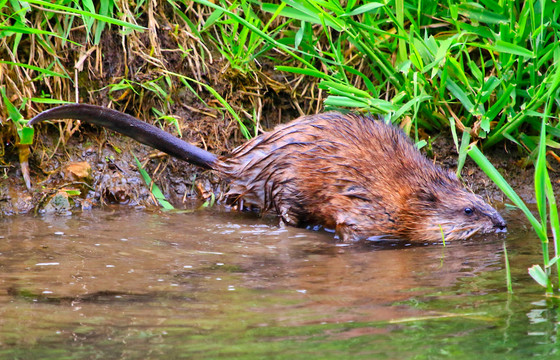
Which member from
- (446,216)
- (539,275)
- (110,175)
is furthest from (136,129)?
(539,275)

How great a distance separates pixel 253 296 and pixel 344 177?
63.3 inches

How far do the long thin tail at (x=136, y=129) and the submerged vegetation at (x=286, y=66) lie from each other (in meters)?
0.23

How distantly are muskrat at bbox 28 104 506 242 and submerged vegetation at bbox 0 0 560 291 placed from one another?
205 millimetres

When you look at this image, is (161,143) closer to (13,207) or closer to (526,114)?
(13,207)

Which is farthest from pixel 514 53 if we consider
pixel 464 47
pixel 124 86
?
pixel 124 86

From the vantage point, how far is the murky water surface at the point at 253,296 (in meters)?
2.07

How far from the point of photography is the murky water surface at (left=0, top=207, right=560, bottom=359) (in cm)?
207

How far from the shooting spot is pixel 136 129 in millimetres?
4270

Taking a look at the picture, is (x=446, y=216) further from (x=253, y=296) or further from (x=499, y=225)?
(x=253, y=296)

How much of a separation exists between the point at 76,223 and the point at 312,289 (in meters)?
1.75

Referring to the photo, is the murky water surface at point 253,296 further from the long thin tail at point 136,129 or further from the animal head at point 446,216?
the long thin tail at point 136,129

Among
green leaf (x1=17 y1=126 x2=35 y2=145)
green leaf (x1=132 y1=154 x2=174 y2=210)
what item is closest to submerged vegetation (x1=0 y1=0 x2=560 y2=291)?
green leaf (x1=17 y1=126 x2=35 y2=145)

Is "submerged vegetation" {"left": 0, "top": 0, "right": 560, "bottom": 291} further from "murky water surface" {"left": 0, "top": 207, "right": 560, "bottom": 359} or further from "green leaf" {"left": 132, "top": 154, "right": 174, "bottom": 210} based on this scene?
"murky water surface" {"left": 0, "top": 207, "right": 560, "bottom": 359}

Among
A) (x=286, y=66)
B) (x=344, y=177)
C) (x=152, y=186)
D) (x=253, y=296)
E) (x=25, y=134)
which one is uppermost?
(x=286, y=66)
